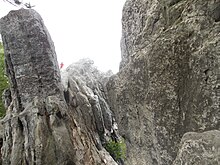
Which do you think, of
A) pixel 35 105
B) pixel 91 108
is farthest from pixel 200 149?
pixel 91 108

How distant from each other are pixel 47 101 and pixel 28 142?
2.56 metres

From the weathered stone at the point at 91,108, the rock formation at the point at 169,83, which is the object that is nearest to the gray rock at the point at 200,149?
the rock formation at the point at 169,83

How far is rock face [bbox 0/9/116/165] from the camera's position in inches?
618

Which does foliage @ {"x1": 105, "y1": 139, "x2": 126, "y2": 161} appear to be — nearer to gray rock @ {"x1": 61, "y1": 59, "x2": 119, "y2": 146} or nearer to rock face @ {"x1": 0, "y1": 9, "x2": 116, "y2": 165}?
gray rock @ {"x1": 61, "y1": 59, "x2": 119, "y2": 146}

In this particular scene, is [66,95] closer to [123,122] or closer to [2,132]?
[2,132]

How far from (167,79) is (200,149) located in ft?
5.66

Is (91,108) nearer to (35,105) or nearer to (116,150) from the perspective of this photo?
(116,150)

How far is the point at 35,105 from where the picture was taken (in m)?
16.5

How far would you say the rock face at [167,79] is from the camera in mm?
4684

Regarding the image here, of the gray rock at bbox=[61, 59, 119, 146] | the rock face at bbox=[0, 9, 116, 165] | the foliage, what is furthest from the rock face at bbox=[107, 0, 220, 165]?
the foliage

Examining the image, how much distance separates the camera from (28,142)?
51.4 ft

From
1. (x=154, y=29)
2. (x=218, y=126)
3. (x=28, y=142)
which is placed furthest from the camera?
(x=28, y=142)

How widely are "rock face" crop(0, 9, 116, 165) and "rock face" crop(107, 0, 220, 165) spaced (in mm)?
9329

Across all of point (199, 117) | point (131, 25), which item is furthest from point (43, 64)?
point (199, 117)
